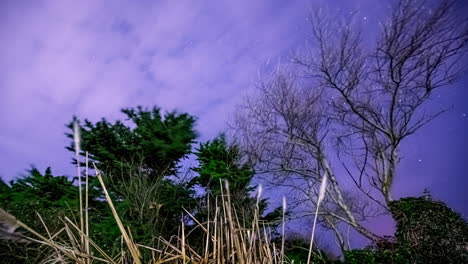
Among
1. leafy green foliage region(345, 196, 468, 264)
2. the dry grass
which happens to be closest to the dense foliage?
leafy green foliage region(345, 196, 468, 264)

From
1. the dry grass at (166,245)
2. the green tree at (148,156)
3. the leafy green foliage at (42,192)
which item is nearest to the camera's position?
the dry grass at (166,245)

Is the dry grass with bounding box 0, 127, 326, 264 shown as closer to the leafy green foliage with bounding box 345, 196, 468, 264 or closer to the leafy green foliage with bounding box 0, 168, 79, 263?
the leafy green foliage with bounding box 0, 168, 79, 263

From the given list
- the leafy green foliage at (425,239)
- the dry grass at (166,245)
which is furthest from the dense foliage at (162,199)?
the dry grass at (166,245)

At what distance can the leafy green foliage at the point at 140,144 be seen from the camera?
1165 cm

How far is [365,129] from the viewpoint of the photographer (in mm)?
13203

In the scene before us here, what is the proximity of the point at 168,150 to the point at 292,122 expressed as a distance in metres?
4.75

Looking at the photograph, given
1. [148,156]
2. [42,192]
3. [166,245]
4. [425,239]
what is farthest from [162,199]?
[166,245]

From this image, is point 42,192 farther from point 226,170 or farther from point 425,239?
point 425,239

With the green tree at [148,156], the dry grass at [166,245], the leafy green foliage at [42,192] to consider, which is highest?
the green tree at [148,156]

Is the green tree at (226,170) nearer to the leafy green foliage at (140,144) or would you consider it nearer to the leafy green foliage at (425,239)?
the leafy green foliage at (140,144)

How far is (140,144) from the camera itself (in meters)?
11.9

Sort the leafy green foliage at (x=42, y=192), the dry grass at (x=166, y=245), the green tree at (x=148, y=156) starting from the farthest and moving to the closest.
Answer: the green tree at (x=148, y=156) → the leafy green foliage at (x=42, y=192) → the dry grass at (x=166, y=245)

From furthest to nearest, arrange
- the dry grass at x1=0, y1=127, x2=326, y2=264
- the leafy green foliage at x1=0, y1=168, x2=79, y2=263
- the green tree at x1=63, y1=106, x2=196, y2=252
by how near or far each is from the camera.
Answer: the green tree at x1=63, y1=106, x2=196, y2=252, the leafy green foliage at x1=0, y1=168, x2=79, y2=263, the dry grass at x1=0, y1=127, x2=326, y2=264

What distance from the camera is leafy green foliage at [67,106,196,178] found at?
11.6m
